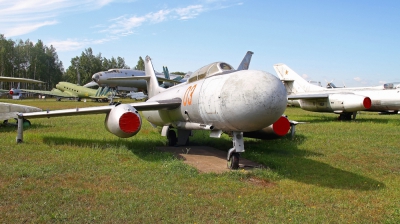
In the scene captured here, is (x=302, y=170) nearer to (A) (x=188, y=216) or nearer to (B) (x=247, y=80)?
(B) (x=247, y=80)

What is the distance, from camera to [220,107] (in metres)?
6.21

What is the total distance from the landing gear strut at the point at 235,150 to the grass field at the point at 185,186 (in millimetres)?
457

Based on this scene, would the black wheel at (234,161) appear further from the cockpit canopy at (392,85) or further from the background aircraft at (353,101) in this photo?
the cockpit canopy at (392,85)

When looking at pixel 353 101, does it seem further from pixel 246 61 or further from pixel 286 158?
pixel 286 158

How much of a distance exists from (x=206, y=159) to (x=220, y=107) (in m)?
2.31

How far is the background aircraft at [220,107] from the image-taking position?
222 inches

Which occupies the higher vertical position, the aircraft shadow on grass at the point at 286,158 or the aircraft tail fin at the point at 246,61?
the aircraft tail fin at the point at 246,61

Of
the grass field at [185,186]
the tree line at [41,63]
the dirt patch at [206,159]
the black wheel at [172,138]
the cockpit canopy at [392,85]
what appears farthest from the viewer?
the tree line at [41,63]

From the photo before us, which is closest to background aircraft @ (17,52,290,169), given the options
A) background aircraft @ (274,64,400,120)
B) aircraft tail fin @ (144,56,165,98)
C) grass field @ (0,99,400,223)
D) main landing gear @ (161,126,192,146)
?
main landing gear @ (161,126,192,146)

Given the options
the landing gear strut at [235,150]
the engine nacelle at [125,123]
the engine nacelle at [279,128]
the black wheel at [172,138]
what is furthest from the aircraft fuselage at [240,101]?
the black wheel at [172,138]

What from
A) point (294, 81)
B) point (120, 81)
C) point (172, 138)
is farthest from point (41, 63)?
point (172, 138)

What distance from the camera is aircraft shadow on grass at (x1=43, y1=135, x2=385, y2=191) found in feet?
20.3

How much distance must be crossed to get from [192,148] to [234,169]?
3.11 metres

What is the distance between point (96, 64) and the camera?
270 feet
